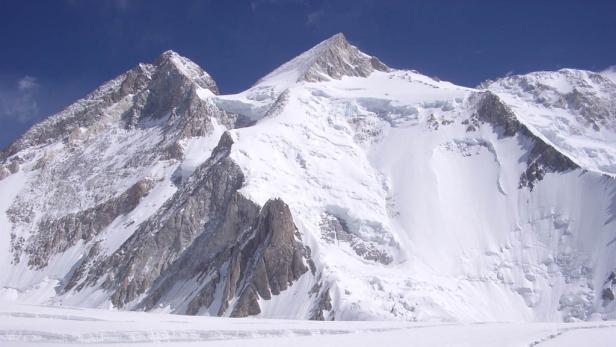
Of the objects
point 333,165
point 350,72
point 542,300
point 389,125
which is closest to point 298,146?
point 333,165

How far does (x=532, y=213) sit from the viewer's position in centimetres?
11612

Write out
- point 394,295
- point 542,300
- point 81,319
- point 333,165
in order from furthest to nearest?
1. point 333,165
2. point 542,300
3. point 394,295
4. point 81,319

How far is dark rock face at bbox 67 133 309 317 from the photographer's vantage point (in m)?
96.6

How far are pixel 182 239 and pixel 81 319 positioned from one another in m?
88.8

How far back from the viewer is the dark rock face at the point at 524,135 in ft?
397

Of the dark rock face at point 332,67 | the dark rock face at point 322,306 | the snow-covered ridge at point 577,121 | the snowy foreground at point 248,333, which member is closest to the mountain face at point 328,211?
the dark rock face at point 322,306

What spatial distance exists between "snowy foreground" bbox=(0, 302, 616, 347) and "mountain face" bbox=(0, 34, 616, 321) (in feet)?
176

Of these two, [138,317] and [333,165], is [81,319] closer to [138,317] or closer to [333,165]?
[138,317]

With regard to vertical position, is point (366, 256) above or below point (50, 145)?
below

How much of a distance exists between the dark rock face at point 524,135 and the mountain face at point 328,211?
13.0 inches

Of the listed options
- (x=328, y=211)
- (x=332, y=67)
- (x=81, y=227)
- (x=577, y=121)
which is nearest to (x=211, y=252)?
(x=328, y=211)

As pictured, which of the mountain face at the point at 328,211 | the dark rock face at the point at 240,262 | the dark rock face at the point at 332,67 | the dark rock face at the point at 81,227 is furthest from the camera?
the dark rock face at the point at 332,67

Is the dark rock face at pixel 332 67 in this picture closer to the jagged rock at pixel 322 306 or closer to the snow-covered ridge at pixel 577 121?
the snow-covered ridge at pixel 577 121

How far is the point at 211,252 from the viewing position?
4333 inches
